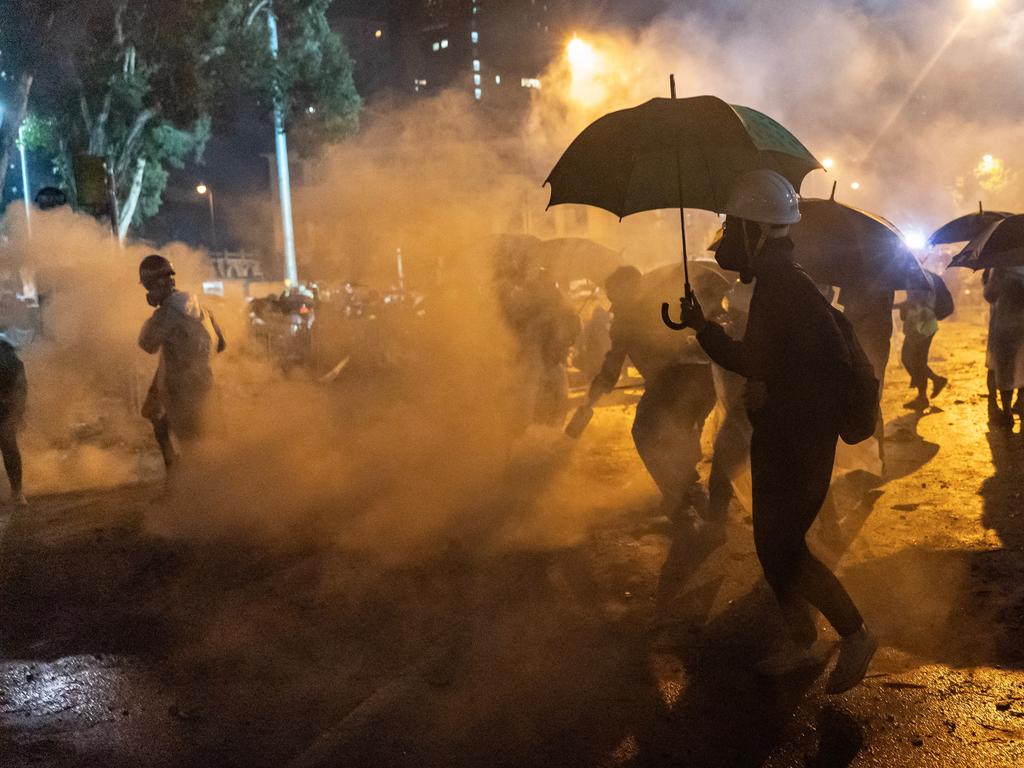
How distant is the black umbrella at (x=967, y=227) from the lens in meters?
7.88

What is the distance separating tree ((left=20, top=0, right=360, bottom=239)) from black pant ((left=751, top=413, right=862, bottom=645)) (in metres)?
14.8

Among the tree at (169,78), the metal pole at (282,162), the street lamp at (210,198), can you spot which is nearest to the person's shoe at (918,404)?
the tree at (169,78)

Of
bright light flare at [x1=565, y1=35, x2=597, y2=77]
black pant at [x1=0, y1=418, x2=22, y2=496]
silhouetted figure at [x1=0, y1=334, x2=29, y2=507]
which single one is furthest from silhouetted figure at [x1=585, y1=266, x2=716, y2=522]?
bright light flare at [x1=565, y1=35, x2=597, y2=77]

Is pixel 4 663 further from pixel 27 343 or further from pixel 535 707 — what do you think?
pixel 27 343

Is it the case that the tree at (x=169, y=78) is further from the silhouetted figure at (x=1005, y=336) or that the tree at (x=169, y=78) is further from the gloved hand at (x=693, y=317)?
the gloved hand at (x=693, y=317)

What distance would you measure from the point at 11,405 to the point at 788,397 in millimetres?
6066

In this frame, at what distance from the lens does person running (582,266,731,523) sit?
5352 millimetres

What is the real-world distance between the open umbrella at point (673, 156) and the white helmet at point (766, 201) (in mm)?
488

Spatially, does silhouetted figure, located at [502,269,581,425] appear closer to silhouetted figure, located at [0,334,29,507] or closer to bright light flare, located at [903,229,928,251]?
bright light flare, located at [903,229,928,251]

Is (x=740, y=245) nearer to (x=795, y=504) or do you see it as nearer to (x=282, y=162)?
(x=795, y=504)

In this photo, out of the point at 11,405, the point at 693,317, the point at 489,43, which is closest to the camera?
the point at 693,317

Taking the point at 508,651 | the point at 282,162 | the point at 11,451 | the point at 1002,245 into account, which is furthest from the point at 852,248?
the point at 282,162

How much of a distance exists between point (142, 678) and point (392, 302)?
1541 centimetres

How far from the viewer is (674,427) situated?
536 cm
